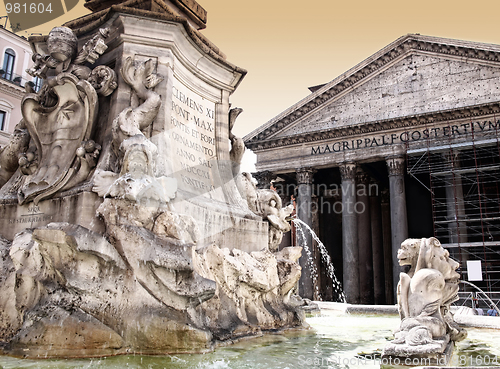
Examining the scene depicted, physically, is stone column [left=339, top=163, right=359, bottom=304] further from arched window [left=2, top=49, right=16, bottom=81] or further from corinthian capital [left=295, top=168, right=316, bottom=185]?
arched window [left=2, top=49, right=16, bottom=81]

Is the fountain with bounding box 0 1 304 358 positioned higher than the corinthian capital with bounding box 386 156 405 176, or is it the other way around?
the corinthian capital with bounding box 386 156 405 176

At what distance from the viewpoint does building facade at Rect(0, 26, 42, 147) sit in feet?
68.4

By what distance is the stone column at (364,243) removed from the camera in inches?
1042

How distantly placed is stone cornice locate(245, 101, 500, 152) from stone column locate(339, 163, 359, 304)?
1.91m

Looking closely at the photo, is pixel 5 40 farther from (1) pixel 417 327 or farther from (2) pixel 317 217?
(1) pixel 417 327

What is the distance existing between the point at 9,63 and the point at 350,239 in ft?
63.6

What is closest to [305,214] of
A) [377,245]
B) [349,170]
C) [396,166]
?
[349,170]

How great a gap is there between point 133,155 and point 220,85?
2.34 meters

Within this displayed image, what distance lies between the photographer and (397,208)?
2200 centimetres

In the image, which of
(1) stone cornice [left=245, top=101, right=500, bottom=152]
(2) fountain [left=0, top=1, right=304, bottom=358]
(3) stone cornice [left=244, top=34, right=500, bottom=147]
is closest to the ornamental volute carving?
(1) stone cornice [left=245, top=101, right=500, bottom=152]

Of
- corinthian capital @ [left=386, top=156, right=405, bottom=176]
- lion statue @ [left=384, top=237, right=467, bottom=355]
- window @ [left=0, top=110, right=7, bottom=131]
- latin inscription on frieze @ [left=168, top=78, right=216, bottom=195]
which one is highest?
window @ [left=0, top=110, right=7, bottom=131]

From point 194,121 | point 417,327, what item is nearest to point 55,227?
point 194,121

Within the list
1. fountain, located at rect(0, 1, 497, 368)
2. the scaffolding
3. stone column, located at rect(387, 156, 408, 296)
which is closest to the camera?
fountain, located at rect(0, 1, 497, 368)

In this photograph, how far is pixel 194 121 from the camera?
5270 mm
